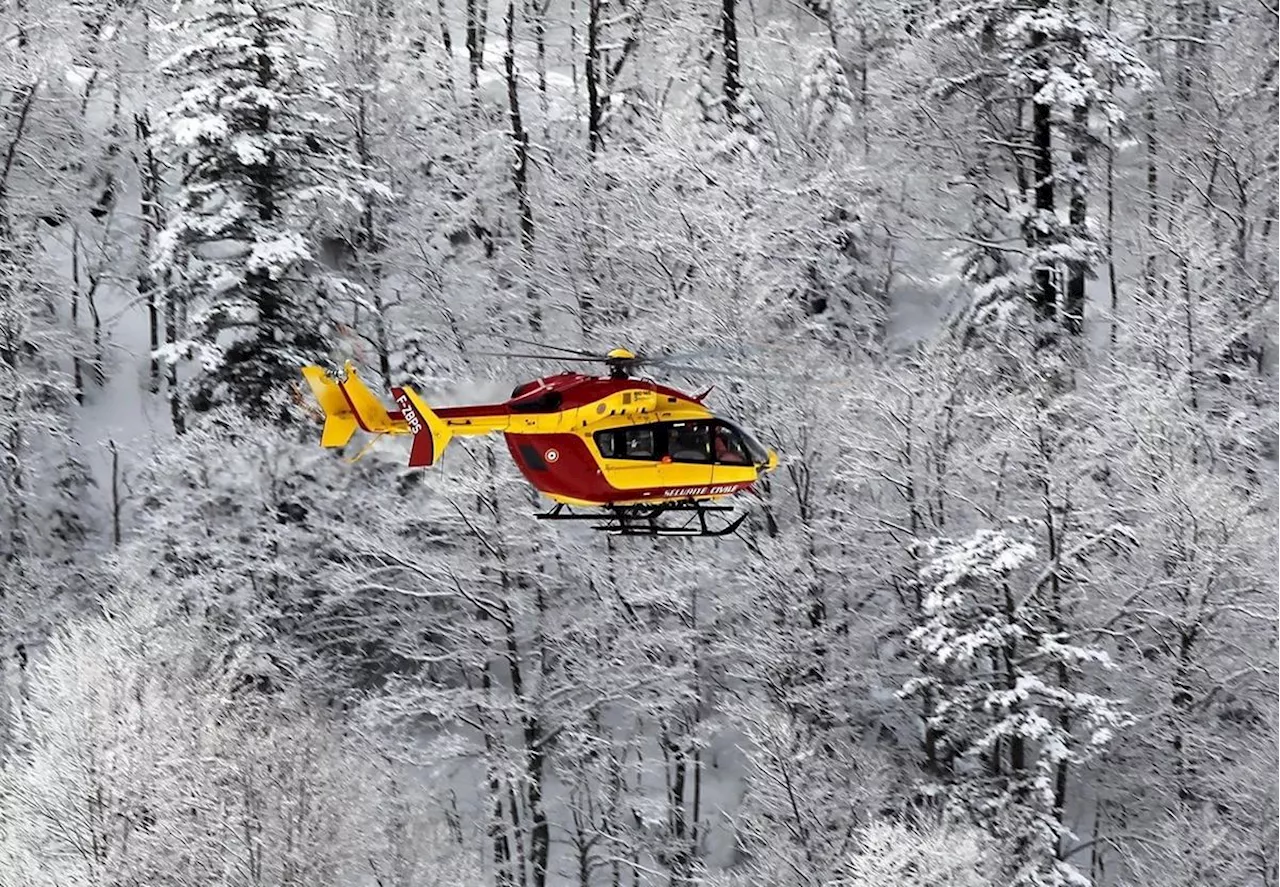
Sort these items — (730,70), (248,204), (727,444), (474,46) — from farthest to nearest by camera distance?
(474,46) < (730,70) < (248,204) < (727,444)

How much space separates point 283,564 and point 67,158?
13.9m

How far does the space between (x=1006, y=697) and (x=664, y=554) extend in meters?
7.15

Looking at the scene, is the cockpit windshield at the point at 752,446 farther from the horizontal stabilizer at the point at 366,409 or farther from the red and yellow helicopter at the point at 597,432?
the horizontal stabilizer at the point at 366,409

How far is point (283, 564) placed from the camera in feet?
102

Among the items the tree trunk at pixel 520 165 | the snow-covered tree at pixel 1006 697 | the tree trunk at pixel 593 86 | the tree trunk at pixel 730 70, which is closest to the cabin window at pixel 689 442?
the snow-covered tree at pixel 1006 697

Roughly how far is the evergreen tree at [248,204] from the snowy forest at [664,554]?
0.08 m

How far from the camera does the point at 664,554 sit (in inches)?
1253

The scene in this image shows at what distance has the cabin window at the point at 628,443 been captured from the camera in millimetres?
19000

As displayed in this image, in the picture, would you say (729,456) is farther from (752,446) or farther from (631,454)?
(631,454)

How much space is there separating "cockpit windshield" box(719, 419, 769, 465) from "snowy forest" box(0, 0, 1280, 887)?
8.25m

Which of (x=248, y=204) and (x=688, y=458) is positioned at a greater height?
(x=248, y=204)

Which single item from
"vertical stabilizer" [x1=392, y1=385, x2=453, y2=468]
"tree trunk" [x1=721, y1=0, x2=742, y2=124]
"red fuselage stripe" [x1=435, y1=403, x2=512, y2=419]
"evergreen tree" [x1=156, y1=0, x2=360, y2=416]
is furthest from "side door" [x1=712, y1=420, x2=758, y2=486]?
"tree trunk" [x1=721, y1=0, x2=742, y2=124]

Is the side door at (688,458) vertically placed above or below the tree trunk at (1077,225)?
below

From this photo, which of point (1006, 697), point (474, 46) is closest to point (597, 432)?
point (1006, 697)
